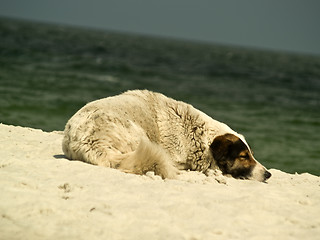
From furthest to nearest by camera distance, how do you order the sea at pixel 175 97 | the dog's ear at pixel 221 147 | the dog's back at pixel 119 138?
the sea at pixel 175 97
the dog's ear at pixel 221 147
the dog's back at pixel 119 138

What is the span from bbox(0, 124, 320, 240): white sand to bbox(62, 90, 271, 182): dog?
1.00ft

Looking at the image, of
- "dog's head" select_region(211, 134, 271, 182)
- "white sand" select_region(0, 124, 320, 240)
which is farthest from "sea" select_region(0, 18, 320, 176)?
"white sand" select_region(0, 124, 320, 240)

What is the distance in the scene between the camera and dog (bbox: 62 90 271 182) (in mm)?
5484

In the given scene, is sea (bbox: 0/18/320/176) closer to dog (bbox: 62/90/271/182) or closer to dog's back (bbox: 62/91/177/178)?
dog (bbox: 62/90/271/182)

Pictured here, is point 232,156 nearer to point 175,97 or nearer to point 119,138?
point 119,138

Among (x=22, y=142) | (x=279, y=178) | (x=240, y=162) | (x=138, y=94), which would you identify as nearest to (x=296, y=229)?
(x=240, y=162)

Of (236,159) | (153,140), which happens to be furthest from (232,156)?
(153,140)

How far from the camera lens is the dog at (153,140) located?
548 cm

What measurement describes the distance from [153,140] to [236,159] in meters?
1.32

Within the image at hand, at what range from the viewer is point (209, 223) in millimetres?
3822

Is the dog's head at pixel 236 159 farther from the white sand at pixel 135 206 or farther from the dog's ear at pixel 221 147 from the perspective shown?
the white sand at pixel 135 206

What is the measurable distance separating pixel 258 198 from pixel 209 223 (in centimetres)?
102

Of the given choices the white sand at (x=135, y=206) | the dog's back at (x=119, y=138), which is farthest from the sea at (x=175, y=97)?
the white sand at (x=135, y=206)

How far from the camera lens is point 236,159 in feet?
21.2
